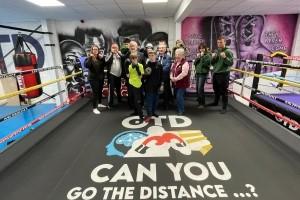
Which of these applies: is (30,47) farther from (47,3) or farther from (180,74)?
(180,74)

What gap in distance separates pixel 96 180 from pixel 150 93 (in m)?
1.82

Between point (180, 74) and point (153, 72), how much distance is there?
1.54 ft

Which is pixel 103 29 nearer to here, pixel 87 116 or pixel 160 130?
pixel 87 116

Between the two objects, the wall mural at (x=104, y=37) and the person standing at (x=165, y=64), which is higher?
the wall mural at (x=104, y=37)

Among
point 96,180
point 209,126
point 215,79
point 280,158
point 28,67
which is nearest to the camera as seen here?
point 96,180

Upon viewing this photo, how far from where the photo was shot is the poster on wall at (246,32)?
6.61m

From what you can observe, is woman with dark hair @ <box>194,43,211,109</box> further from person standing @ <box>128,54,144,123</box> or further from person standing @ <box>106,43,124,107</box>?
person standing @ <box>106,43,124,107</box>

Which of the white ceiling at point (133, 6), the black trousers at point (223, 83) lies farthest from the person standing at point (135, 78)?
the white ceiling at point (133, 6)

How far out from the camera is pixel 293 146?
2.17 m

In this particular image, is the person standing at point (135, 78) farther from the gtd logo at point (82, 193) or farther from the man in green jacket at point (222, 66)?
the gtd logo at point (82, 193)

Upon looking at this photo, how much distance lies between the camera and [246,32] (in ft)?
22.2

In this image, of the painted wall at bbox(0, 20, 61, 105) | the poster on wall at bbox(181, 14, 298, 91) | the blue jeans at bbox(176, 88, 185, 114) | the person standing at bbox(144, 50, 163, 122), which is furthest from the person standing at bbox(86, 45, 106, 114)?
the painted wall at bbox(0, 20, 61, 105)

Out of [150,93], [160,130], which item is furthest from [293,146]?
[150,93]

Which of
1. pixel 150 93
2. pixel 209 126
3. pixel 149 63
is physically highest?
pixel 149 63
